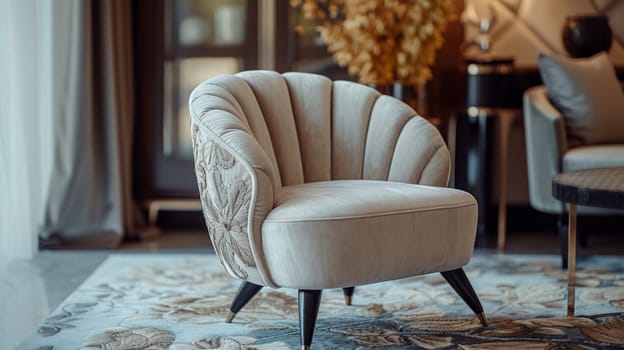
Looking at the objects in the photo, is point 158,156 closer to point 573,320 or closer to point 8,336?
point 8,336

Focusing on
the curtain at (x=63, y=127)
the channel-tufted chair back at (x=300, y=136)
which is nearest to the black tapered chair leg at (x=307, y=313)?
the channel-tufted chair back at (x=300, y=136)

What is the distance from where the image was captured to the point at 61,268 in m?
3.62

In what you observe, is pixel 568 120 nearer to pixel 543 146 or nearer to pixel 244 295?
pixel 543 146

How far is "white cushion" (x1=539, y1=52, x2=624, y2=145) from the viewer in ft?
12.8

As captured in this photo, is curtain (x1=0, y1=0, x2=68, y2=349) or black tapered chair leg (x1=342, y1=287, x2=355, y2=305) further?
curtain (x1=0, y1=0, x2=68, y2=349)

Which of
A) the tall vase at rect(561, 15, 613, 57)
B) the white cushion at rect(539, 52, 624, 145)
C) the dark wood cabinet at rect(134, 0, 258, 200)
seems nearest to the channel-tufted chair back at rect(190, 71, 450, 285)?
the white cushion at rect(539, 52, 624, 145)

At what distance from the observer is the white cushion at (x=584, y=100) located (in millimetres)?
3904

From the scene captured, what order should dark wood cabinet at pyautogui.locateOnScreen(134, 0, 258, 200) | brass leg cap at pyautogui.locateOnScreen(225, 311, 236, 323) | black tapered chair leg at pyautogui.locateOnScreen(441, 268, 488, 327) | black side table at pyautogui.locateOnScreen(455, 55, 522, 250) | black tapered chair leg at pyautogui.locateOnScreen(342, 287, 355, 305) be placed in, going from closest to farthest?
black tapered chair leg at pyautogui.locateOnScreen(441, 268, 488, 327)
brass leg cap at pyautogui.locateOnScreen(225, 311, 236, 323)
black tapered chair leg at pyautogui.locateOnScreen(342, 287, 355, 305)
black side table at pyautogui.locateOnScreen(455, 55, 522, 250)
dark wood cabinet at pyautogui.locateOnScreen(134, 0, 258, 200)

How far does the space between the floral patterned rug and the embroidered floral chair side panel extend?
9.8 inches

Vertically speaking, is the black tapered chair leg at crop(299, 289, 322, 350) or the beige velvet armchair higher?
the beige velvet armchair

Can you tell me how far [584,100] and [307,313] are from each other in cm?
202

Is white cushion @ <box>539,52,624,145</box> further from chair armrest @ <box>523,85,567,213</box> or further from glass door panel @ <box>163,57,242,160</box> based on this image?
glass door panel @ <box>163,57,242,160</box>

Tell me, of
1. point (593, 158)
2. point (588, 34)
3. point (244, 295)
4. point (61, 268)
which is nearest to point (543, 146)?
point (593, 158)

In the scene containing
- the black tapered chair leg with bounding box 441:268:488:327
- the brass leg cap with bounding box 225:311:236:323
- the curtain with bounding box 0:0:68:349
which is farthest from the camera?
the curtain with bounding box 0:0:68:349
